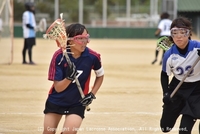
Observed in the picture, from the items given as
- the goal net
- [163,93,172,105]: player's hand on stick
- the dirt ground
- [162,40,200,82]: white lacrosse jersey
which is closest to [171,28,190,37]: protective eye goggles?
[162,40,200,82]: white lacrosse jersey

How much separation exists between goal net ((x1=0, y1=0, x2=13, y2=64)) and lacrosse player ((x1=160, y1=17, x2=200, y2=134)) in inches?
506

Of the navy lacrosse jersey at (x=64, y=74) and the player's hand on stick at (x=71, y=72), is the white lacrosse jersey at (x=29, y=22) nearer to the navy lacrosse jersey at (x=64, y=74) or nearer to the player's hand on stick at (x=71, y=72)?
the navy lacrosse jersey at (x=64, y=74)

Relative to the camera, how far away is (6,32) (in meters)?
20.0

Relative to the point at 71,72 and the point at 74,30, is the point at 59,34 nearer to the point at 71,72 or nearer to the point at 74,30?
the point at 74,30

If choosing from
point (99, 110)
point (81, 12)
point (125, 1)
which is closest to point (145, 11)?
point (125, 1)

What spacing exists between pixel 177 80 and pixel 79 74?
1.30 meters

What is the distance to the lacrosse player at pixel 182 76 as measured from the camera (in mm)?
6875

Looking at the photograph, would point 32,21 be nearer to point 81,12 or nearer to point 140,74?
point 140,74

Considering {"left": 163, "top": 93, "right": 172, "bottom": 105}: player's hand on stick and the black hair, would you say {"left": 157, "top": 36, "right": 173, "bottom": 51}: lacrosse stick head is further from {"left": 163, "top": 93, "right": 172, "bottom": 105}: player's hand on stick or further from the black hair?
the black hair

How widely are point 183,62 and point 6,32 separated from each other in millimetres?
13832

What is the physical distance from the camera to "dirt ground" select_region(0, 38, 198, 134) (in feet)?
29.7

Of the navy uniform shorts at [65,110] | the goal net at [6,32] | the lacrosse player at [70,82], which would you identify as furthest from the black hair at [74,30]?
the goal net at [6,32]

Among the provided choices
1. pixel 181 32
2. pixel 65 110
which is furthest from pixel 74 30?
pixel 181 32

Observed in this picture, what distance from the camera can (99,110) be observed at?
35.2ft
